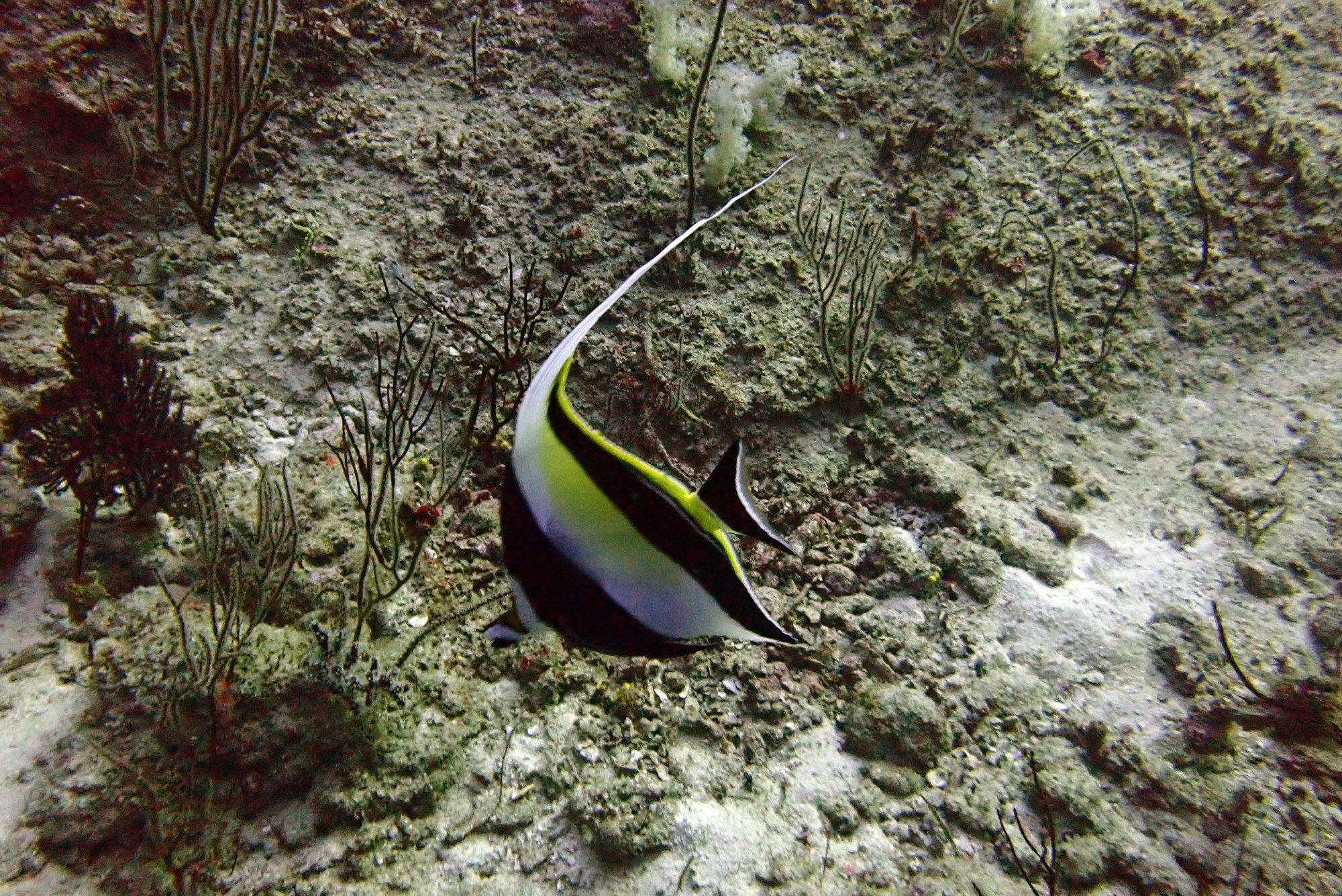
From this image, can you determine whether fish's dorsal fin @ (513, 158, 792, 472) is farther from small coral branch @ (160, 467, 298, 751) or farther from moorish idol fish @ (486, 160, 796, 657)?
small coral branch @ (160, 467, 298, 751)

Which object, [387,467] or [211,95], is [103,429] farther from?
[211,95]

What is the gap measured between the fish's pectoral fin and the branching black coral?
2309 millimetres

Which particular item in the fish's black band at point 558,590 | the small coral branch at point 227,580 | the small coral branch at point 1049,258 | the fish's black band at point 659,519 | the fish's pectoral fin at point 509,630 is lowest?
the small coral branch at point 227,580

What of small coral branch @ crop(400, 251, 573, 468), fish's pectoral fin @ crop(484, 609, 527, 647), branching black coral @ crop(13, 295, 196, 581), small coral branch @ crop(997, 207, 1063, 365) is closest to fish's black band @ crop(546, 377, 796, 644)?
fish's pectoral fin @ crop(484, 609, 527, 647)

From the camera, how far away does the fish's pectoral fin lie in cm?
105

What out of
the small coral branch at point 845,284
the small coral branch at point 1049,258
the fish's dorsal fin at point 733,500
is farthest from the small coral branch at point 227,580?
the small coral branch at point 1049,258

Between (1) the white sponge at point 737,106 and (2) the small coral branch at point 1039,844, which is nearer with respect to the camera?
(2) the small coral branch at point 1039,844

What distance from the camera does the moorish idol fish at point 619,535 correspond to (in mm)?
918

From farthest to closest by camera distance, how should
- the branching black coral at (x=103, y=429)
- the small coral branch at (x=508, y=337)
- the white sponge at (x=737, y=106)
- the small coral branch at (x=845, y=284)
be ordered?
the white sponge at (x=737, y=106) → the small coral branch at (x=845, y=284) → the small coral branch at (x=508, y=337) → the branching black coral at (x=103, y=429)

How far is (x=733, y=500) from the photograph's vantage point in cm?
92

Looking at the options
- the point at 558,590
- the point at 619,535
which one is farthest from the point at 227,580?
the point at 619,535

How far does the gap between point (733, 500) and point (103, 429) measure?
285 cm

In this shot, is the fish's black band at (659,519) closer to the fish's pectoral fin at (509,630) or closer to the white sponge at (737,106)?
the fish's pectoral fin at (509,630)

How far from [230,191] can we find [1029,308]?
470cm
